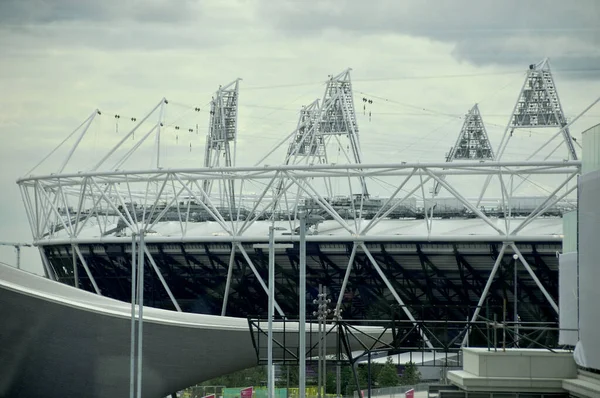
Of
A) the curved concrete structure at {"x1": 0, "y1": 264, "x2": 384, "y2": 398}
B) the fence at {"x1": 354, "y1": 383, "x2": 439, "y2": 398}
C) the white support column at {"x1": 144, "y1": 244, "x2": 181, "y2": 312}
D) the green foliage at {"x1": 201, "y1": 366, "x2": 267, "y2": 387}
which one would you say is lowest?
the green foliage at {"x1": 201, "y1": 366, "x2": 267, "y2": 387}

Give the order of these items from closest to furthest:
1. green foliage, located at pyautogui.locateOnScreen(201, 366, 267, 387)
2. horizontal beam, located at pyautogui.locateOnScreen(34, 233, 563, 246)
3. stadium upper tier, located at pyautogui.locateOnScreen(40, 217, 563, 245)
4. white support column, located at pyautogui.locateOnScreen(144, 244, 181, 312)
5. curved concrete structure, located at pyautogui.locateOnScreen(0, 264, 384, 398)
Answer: curved concrete structure, located at pyautogui.locateOnScreen(0, 264, 384, 398), horizontal beam, located at pyautogui.locateOnScreen(34, 233, 563, 246), stadium upper tier, located at pyautogui.locateOnScreen(40, 217, 563, 245), green foliage, located at pyautogui.locateOnScreen(201, 366, 267, 387), white support column, located at pyautogui.locateOnScreen(144, 244, 181, 312)

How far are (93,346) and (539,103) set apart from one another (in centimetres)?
4012

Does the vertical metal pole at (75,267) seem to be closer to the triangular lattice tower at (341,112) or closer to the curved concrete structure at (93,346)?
the triangular lattice tower at (341,112)

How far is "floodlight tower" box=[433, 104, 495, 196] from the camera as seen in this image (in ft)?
298

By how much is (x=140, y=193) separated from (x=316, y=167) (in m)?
40.5

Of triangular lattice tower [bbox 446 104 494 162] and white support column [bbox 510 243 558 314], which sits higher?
triangular lattice tower [bbox 446 104 494 162]

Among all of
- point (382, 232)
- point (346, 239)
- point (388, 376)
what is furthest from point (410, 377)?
point (382, 232)

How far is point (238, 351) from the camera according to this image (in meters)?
57.9

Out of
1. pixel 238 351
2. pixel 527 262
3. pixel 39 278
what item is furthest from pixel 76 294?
pixel 527 262

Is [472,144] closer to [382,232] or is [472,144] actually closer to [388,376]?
[382,232]

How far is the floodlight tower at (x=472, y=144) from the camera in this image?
9094cm

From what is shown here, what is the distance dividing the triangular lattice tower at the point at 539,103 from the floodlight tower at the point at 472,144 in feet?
20.6

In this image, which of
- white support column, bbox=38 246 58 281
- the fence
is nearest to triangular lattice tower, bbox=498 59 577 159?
the fence

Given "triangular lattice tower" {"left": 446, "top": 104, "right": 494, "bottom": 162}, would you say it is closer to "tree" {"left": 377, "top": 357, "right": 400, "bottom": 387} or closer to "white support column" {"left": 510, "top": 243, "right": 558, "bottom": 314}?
"white support column" {"left": 510, "top": 243, "right": 558, "bottom": 314}
